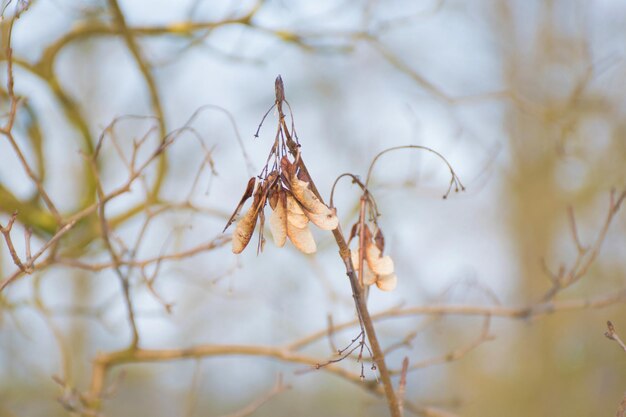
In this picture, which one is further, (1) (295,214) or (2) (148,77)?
(2) (148,77)

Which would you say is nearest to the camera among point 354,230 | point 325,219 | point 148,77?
point 325,219

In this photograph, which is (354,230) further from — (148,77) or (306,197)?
(148,77)

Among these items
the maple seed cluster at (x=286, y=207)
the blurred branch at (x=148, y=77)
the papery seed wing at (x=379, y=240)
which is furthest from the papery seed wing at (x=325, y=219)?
the blurred branch at (x=148, y=77)

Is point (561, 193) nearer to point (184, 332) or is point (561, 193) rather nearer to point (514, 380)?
point (514, 380)

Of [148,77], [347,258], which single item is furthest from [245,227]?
[148,77]

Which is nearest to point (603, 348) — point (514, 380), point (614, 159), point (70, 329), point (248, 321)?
point (614, 159)

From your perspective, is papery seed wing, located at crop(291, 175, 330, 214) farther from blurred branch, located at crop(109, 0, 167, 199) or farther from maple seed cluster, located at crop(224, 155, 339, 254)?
blurred branch, located at crop(109, 0, 167, 199)

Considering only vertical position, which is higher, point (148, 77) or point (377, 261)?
point (148, 77)

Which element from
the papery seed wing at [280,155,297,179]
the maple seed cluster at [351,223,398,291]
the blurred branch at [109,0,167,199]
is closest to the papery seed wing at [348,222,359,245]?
the maple seed cluster at [351,223,398,291]
